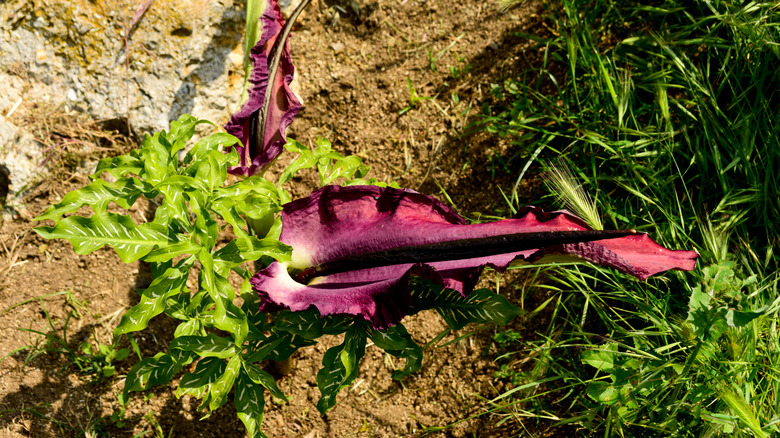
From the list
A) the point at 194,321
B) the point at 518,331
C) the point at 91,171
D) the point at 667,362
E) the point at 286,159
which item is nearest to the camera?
the point at 194,321

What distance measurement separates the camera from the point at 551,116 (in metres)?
1.77

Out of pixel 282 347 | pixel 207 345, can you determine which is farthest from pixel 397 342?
pixel 207 345

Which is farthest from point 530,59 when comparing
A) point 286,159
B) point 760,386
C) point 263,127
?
point 760,386

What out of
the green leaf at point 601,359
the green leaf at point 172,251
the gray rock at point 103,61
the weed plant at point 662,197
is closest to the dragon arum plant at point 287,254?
the green leaf at point 172,251

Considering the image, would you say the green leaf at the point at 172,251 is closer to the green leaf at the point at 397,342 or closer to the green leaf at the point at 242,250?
the green leaf at the point at 242,250

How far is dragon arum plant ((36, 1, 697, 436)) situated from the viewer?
41.0 inches

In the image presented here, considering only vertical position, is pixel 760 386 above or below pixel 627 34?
below

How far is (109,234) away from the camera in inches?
41.4

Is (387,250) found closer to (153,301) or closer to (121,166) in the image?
(153,301)

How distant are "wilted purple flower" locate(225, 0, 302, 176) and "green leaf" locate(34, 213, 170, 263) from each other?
0.35 meters

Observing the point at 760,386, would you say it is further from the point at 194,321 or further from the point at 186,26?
the point at 186,26

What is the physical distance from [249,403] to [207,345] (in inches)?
6.6

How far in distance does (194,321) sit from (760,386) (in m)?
1.40

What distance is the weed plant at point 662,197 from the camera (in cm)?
136
